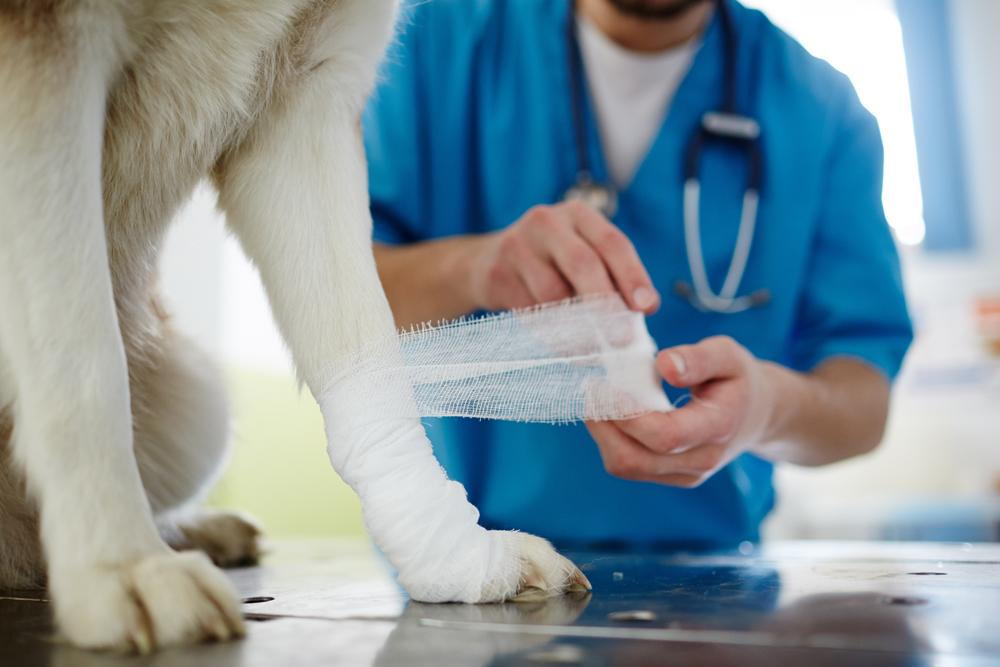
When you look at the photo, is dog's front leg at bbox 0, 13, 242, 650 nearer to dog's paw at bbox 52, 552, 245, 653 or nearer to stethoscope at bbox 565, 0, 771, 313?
dog's paw at bbox 52, 552, 245, 653

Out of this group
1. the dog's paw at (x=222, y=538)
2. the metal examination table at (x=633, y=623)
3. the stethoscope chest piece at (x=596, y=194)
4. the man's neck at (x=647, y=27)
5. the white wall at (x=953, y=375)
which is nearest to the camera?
the metal examination table at (x=633, y=623)

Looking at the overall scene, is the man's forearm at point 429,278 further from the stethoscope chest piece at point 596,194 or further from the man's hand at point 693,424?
the man's hand at point 693,424

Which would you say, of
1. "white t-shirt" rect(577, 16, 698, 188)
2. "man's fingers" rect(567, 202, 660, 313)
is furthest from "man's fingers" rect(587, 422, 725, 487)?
"white t-shirt" rect(577, 16, 698, 188)

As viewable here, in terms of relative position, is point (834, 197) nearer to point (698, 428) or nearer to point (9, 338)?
point (698, 428)

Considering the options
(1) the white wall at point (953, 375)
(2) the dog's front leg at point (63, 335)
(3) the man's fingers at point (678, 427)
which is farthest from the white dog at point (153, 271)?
(1) the white wall at point (953, 375)

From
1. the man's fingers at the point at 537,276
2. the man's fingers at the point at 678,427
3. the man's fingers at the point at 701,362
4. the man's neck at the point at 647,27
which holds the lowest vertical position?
the man's fingers at the point at 678,427

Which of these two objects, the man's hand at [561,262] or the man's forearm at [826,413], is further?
the man's forearm at [826,413]

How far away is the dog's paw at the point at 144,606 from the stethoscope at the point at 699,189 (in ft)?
2.73

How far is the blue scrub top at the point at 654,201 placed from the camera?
1271 mm

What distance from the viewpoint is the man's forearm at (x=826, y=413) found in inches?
41.3

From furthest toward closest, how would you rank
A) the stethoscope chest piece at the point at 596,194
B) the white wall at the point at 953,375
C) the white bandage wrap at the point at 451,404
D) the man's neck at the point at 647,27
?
the white wall at the point at 953,375 → the man's neck at the point at 647,27 → the stethoscope chest piece at the point at 596,194 → the white bandage wrap at the point at 451,404

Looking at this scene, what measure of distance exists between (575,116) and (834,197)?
38cm

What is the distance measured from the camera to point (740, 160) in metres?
1.30

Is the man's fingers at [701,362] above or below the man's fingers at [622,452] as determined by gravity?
above
